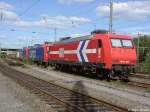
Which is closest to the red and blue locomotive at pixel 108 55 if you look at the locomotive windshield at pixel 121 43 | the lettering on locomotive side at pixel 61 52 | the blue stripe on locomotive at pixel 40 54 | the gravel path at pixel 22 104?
the locomotive windshield at pixel 121 43

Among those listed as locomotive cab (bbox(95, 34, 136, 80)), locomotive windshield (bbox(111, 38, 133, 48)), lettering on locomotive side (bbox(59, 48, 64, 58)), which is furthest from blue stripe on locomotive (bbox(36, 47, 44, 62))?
locomotive windshield (bbox(111, 38, 133, 48))

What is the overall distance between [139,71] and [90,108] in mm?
20672

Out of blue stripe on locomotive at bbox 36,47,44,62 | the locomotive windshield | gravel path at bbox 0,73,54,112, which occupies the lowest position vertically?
gravel path at bbox 0,73,54,112

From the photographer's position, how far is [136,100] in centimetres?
1352

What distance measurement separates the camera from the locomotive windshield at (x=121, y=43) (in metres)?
22.6

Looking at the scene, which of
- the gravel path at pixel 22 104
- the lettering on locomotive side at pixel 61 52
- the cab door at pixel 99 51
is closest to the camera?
the gravel path at pixel 22 104

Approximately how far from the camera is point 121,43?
22.9 m

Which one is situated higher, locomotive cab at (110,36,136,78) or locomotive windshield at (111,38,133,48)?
locomotive windshield at (111,38,133,48)

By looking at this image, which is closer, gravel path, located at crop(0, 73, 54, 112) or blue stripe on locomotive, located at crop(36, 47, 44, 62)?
gravel path, located at crop(0, 73, 54, 112)

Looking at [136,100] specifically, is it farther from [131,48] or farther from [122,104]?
[131,48]

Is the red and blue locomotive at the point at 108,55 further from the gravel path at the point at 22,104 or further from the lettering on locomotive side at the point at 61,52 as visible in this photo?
the gravel path at the point at 22,104

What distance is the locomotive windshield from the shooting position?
2259 centimetres

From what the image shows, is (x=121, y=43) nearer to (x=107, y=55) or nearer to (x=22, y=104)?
(x=107, y=55)

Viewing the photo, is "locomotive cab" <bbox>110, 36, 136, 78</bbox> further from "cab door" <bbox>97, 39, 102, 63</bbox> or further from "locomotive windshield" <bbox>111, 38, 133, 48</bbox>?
"cab door" <bbox>97, 39, 102, 63</bbox>
